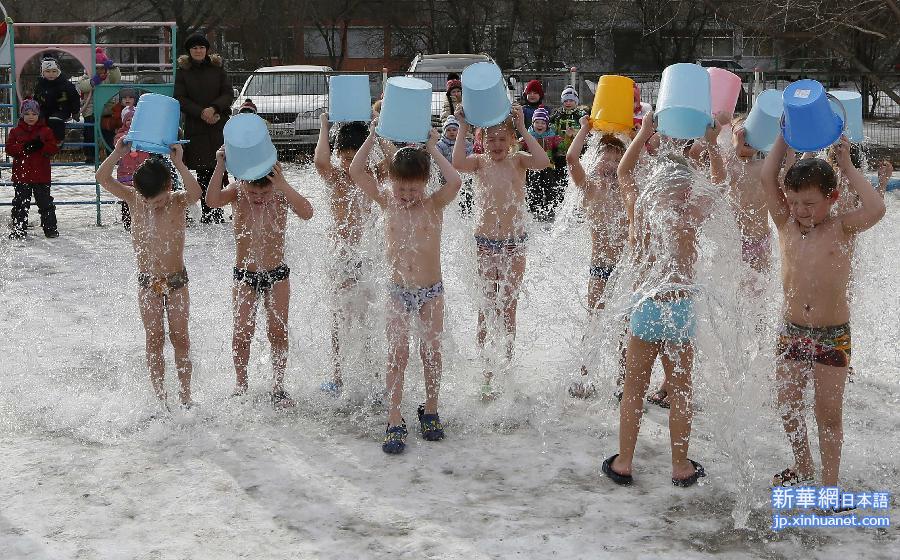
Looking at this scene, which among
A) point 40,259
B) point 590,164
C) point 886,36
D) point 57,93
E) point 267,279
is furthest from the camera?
→ point 886,36

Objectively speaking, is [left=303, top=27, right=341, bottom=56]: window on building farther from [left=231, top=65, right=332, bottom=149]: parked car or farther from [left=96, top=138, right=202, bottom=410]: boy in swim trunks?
[left=96, top=138, right=202, bottom=410]: boy in swim trunks

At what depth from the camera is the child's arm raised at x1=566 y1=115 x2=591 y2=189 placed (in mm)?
5242

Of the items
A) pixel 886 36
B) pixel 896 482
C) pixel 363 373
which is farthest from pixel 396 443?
pixel 886 36

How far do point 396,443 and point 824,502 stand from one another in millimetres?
1848

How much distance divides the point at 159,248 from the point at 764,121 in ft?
10.1

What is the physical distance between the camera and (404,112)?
477 centimetres

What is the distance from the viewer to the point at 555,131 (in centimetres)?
1152

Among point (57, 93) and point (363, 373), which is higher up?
point (57, 93)

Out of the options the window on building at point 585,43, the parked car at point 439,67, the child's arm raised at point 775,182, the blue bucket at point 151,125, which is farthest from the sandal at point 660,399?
the window on building at point 585,43

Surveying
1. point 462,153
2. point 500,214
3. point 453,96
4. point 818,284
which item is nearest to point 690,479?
point 818,284

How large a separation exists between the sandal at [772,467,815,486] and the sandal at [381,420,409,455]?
164 centimetres

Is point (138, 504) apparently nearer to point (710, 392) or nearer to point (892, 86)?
point (710, 392)

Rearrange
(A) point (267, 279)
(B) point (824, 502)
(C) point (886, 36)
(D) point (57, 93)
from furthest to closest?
(C) point (886, 36) < (D) point (57, 93) < (A) point (267, 279) < (B) point (824, 502)

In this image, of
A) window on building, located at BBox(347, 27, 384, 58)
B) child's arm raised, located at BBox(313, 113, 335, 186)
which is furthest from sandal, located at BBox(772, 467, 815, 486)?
window on building, located at BBox(347, 27, 384, 58)
